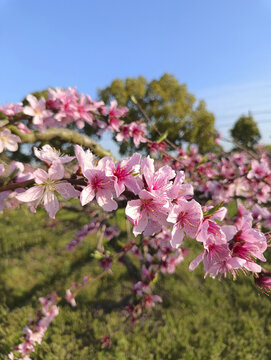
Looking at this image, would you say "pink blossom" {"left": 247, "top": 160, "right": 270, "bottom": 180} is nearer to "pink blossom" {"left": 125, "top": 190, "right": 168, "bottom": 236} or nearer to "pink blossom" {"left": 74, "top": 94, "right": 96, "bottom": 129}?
"pink blossom" {"left": 74, "top": 94, "right": 96, "bottom": 129}

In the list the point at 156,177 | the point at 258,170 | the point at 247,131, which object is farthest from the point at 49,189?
the point at 247,131

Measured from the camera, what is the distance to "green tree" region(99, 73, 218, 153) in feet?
69.9

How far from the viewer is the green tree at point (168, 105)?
2131 centimetres

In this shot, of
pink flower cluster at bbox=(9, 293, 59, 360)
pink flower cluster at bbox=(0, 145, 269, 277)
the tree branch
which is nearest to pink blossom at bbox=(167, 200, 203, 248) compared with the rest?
pink flower cluster at bbox=(0, 145, 269, 277)

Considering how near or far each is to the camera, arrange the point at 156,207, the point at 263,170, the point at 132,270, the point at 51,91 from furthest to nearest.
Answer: the point at 132,270 < the point at 263,170 < the point at 51,91 < the point at 156,207

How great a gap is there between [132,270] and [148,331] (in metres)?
0.92

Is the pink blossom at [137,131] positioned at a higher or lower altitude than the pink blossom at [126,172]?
lower

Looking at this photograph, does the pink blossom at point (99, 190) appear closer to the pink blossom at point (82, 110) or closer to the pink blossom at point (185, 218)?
the pink blossom at point (185, 218)

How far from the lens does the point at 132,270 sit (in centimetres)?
375

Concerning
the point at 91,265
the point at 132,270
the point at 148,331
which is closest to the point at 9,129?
the point at 132,270

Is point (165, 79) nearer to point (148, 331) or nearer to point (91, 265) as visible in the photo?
point (91, 265)

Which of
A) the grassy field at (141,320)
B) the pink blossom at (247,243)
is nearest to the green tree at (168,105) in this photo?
the grassy field at (141,320)

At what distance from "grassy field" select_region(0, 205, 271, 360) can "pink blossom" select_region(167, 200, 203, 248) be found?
193 centimetres

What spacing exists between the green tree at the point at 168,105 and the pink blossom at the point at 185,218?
67.0 feet
